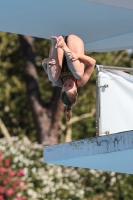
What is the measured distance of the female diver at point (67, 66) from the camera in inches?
280

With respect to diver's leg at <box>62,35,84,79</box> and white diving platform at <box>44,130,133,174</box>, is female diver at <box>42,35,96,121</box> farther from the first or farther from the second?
white diving platform at <box>44,130,133,174</box>

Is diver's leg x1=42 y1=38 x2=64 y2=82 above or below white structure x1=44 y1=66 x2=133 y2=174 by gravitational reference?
above

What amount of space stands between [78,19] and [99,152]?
7.02 feet

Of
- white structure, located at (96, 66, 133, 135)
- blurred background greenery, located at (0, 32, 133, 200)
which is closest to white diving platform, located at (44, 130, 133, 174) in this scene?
white structure, located at (96, 66, 133, 135)

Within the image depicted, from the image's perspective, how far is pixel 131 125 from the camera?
820 cm

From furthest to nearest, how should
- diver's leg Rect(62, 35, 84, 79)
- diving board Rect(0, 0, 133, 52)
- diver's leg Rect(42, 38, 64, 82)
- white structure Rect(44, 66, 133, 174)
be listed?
diving board Rect(0, 0, 133, 52) → diver's leg Rect(42, 38, 64, 82) → diver's leg Rect(62, 35, 84, 79) → white structure Rect(44, 66, 133, 174)

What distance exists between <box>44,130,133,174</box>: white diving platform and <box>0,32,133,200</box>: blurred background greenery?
8.13 metres

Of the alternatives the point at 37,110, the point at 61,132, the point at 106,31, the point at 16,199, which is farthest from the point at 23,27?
the point at 61,132

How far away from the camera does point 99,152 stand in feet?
21.9

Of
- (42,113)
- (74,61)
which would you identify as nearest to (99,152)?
(74,61)

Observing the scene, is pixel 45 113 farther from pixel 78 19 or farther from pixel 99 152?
pixel 99 152

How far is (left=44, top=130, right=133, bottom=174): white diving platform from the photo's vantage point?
252 inches

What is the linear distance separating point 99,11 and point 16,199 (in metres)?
8.55

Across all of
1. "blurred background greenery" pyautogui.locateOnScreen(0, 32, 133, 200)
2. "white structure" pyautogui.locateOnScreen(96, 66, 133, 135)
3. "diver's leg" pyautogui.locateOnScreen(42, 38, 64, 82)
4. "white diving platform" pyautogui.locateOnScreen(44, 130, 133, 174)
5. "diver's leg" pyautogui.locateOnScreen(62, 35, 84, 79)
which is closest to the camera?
"white diving platform" pyautogui.locateOnScreen(44, 130, 133, 174)
